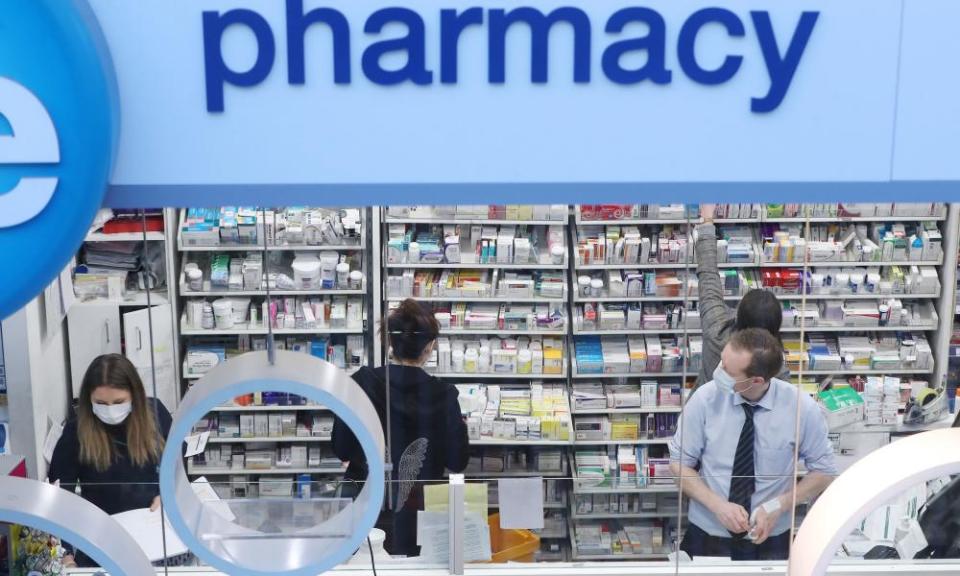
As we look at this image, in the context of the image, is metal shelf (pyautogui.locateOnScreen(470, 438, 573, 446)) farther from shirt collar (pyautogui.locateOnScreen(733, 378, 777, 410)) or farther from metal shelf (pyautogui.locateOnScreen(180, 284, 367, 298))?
shirt collar (pyautogui.locateOnScreen(733, 378, 777, 410))

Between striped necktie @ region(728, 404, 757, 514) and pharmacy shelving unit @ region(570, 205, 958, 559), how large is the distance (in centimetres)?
281

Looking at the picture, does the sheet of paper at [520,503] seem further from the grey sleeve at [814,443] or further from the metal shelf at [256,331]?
the metal shelf at [256,331]

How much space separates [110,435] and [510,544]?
1902 millimetres

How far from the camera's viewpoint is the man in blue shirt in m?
3.01

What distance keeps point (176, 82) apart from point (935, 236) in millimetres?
6165

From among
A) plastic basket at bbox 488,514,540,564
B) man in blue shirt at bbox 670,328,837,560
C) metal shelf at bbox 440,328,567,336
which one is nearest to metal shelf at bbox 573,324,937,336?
metal shelf at bbox 440,328,567,336

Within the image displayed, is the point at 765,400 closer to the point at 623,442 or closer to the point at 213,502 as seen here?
the point at 213,502

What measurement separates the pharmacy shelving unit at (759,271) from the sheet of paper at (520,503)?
3798mm

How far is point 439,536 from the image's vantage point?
2.97m

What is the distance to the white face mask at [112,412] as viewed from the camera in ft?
13.9

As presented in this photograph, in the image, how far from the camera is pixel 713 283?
4.91 m

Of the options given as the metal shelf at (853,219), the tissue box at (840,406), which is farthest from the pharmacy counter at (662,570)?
the metal shelf at (853,219)

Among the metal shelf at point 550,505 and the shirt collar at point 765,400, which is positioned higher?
the shirt collar at point 765,400

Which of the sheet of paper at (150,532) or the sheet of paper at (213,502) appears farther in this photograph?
the sheet of paper at (150,532)
